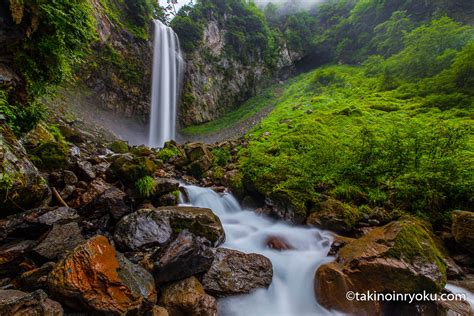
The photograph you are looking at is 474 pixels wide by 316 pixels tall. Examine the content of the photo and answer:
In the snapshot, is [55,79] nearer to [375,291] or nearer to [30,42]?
[30,42]

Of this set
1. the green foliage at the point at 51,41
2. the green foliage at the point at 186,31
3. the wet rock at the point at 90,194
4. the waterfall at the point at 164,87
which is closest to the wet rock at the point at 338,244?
the wet rock at the point at 90,194

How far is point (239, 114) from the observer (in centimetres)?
2403

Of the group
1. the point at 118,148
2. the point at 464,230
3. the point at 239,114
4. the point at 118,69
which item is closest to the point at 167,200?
the point at 118,148

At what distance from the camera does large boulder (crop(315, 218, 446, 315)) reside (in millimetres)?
3300

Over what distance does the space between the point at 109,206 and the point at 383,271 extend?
526cm

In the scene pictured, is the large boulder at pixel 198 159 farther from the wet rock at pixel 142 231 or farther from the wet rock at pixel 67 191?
the wet rock at pixel 67 191

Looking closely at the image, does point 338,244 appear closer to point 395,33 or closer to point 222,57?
point 222,57

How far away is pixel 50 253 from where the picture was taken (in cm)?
338

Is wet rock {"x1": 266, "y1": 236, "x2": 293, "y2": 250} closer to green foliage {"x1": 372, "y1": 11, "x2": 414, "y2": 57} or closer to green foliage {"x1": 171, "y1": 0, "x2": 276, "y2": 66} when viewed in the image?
green foliage {"x1": 171, "y1": 0, "x2": 276, "y2": 66}

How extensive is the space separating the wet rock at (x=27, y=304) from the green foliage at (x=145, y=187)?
2.98m

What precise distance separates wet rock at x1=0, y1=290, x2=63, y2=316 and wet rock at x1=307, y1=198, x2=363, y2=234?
16.9ft

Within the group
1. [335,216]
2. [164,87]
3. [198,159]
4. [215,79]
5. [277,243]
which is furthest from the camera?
[215,79]

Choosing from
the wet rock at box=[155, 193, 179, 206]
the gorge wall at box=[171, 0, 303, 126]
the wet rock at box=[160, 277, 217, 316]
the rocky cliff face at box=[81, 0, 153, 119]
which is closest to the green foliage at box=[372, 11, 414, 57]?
the gorge wall at box=[171, 0, 303, 126]

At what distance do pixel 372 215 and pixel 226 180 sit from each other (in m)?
4.78
